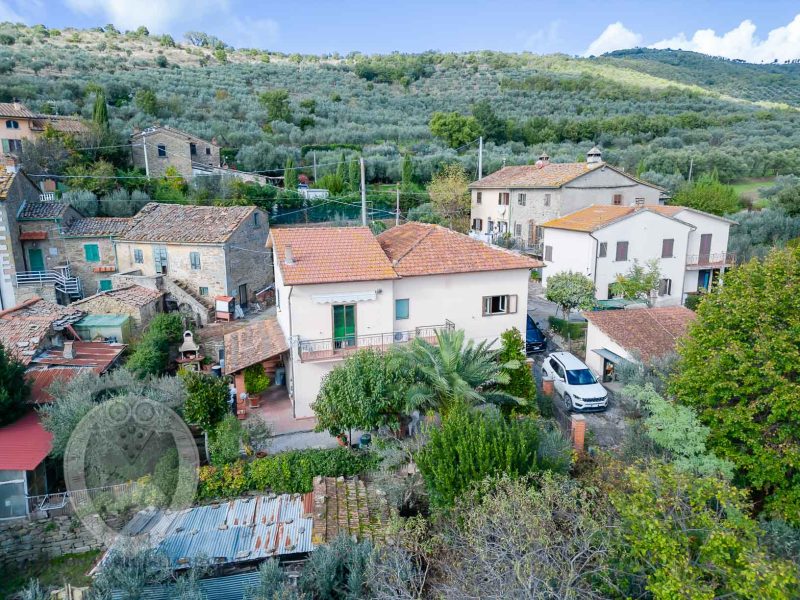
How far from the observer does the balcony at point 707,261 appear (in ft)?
106

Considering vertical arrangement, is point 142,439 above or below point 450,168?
below

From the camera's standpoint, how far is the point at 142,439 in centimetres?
1509

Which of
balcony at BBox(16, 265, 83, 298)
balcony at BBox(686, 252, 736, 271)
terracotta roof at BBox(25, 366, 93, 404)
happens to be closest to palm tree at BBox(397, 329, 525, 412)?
terracotta roof at BBox(25, 366, 93, 404)

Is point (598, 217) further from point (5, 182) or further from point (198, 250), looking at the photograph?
point (5, 182)

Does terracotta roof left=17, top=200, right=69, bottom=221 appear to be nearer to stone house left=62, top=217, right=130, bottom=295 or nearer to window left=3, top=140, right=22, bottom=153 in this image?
stone house left=62, top=217, right=130, bottom=295

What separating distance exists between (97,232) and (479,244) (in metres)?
24.1

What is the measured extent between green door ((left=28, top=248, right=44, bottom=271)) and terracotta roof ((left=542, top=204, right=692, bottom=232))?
32098 mm

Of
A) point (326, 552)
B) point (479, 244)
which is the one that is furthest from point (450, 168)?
point (326, 552)

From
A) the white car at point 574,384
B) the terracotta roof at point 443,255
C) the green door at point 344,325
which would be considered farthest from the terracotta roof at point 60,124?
the white car at point 574,384

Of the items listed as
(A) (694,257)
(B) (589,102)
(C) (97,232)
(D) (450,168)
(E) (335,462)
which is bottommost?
(E) (335,462)

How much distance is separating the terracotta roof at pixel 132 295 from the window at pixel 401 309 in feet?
47.6

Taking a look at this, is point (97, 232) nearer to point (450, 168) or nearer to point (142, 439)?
point (142, 439)

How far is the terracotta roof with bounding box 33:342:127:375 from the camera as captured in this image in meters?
19.4

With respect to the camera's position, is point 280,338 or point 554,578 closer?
point 554,578
